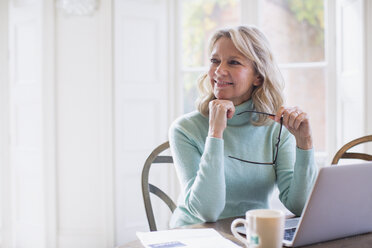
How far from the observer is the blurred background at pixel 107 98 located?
3102 mm

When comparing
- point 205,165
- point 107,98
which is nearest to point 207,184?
point 205,165

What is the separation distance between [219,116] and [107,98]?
183 cm

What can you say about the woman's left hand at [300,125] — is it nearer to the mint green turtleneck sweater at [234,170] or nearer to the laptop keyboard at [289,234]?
the mint green turtleneck sweater at [234,170]

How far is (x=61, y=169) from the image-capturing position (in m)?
3.17

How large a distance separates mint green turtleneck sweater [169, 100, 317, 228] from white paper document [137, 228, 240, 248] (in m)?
0.20

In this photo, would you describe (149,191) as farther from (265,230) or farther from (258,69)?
(265,230)

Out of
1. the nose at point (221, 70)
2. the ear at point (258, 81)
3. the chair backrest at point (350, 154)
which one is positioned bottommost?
the chair backrest at point (350, 154)

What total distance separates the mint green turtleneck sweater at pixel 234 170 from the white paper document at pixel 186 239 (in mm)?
196

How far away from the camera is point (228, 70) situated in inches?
61.1

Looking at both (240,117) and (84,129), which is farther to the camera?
(84,129)

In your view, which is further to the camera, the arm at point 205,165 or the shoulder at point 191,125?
the shoulder at point 191,125

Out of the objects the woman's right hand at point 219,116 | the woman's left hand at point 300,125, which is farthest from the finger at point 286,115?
the woman's right hand at point 219,116

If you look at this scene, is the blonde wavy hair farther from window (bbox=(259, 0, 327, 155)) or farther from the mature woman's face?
window (bbox=(259, 0, 327, 155))

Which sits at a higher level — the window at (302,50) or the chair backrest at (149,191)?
the window at (302,50)
